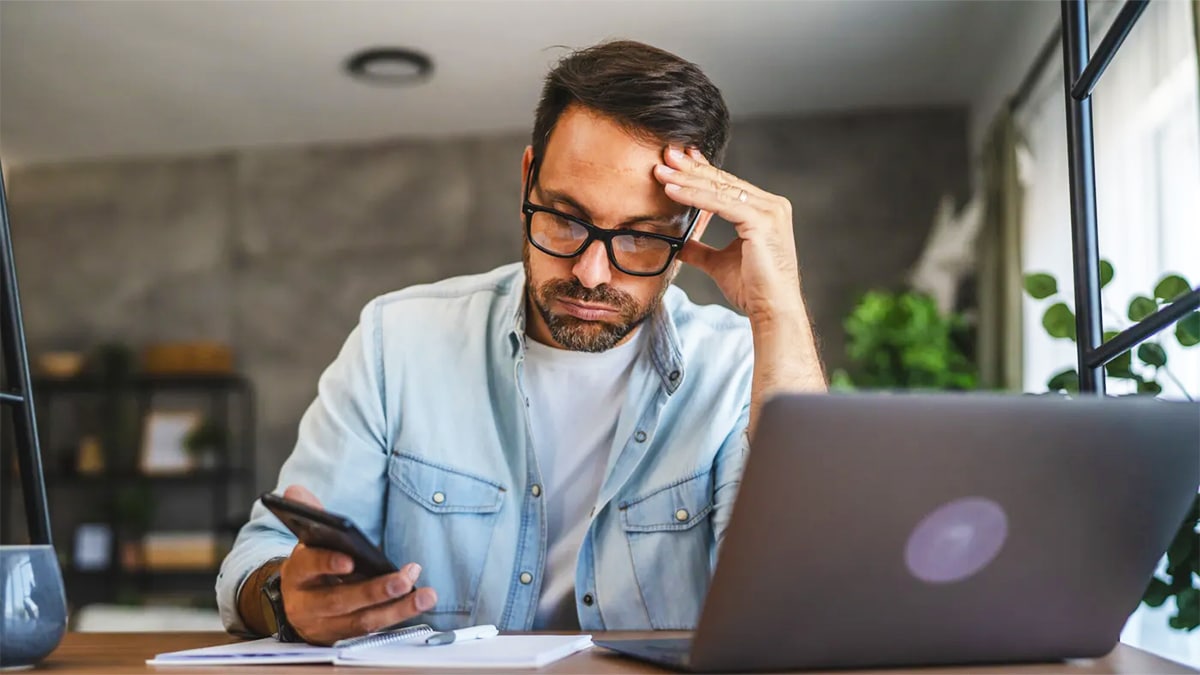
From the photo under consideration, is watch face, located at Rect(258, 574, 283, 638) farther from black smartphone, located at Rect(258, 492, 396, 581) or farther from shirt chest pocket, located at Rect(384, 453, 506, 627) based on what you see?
shirt chest pocket, located at Rect(384, 453, 506, 627)

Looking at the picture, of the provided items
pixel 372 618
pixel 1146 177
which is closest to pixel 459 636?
pixel 372 618

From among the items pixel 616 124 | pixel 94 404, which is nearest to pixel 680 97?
pixel 616 124

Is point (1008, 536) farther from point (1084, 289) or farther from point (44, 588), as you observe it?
point (44, 588)

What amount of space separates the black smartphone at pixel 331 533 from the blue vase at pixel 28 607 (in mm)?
178

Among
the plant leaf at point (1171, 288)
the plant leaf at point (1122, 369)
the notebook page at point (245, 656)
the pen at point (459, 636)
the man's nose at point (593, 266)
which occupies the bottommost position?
the pen at point (459, 636)

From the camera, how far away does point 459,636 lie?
3.24 feet

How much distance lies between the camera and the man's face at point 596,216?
1380mm

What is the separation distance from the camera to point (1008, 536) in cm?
75

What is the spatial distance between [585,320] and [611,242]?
13cm

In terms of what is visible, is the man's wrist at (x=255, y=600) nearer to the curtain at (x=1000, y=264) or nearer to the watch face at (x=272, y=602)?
the watch face at (x=272, y=602)

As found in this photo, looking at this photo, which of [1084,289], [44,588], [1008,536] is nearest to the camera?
[1008,536]

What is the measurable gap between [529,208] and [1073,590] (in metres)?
0.83

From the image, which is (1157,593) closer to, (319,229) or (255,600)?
(255,600)

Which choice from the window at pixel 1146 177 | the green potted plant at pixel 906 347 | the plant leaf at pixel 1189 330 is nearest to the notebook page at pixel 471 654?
the plant leaf at pixel 1189 330
